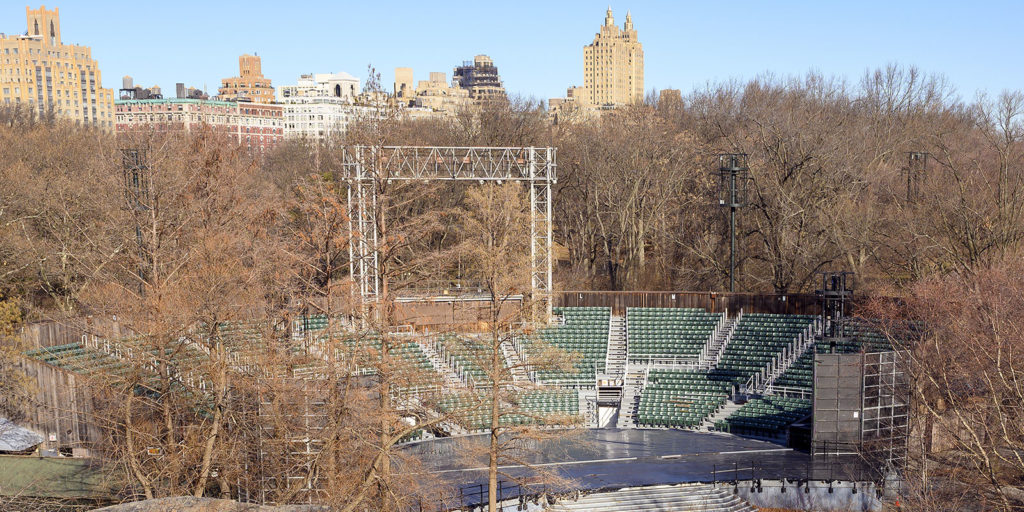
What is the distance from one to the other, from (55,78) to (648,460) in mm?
152528

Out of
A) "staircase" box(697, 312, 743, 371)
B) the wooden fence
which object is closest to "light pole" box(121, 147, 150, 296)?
the wooden fence

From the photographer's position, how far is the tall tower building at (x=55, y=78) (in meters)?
150

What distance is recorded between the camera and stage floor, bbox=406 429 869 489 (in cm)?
2644

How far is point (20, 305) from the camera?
131ft

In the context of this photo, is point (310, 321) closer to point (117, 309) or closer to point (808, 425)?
point (117, 309)

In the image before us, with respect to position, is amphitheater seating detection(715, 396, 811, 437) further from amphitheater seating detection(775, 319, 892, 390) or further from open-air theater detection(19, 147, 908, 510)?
amphitheater seating detection(775, 319, 892, 390)

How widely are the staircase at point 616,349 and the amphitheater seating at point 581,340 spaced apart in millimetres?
197

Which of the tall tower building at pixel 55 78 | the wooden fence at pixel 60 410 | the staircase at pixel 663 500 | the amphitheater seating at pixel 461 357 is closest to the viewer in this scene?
the staircase at pixel 663 500

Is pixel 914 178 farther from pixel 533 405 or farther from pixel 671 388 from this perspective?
pixel 533 405

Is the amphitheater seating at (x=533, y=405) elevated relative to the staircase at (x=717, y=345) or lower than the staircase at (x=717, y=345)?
lower

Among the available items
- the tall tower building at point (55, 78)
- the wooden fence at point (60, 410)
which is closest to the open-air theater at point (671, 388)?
the wooden fence at point (60, 410)

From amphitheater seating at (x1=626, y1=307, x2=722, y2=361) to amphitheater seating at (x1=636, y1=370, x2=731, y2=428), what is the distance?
1237mm

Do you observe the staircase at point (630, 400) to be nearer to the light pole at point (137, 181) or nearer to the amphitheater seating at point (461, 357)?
the amphitheater seating at point (461, 357)

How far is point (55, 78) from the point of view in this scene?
154000 millimetres
